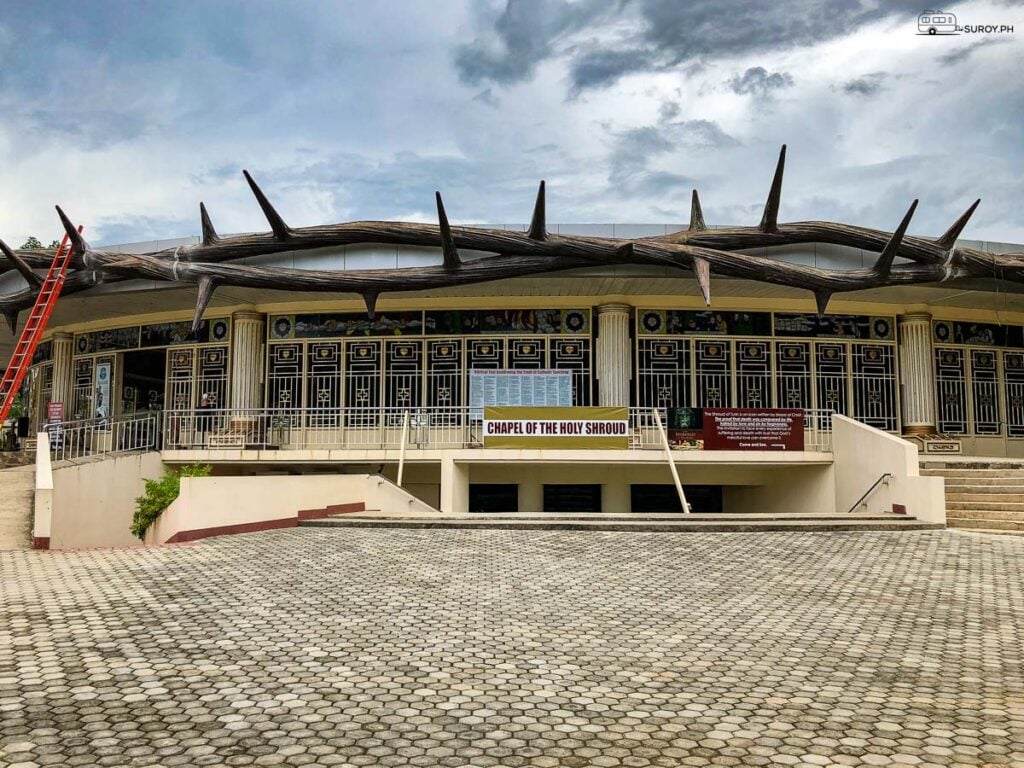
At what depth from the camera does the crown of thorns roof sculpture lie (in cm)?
1436

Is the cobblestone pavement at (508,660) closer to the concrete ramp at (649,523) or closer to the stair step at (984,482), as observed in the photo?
the concrete ramp at (649,523)

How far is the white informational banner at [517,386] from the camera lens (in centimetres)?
1681

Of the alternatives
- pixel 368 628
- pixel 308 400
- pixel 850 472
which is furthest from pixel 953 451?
pixel 368 628

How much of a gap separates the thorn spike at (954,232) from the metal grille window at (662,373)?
5206 mm

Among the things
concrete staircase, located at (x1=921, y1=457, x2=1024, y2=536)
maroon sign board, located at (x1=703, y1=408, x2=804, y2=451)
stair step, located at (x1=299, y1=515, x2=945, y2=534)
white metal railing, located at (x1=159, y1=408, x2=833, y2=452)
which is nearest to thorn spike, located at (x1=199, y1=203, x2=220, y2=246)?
white metal railing, located at (x1=159, y1=408, x2=833, y2=452)

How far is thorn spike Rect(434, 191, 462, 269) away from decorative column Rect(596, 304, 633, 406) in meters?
3.61

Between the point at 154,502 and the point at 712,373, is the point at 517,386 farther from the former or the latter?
the point at 154,502

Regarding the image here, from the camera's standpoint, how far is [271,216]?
46.4ft

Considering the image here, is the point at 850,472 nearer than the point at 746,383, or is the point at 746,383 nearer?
the point at 850,472

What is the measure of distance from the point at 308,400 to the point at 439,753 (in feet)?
48.5

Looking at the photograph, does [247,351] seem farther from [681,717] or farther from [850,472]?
[681,717]

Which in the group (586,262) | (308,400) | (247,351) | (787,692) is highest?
(586,262)

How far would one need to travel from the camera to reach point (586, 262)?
1460cm

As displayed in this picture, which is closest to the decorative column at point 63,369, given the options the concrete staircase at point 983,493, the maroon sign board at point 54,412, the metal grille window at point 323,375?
the maroon sign board at point 54,412
